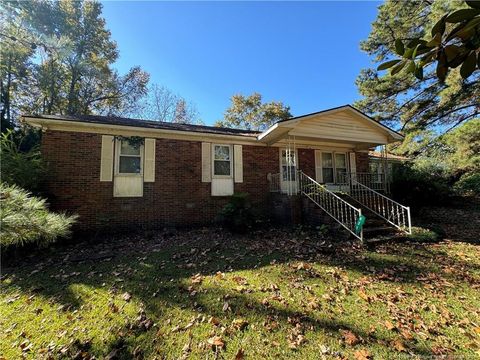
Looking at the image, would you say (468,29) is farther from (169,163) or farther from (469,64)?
(169,163)

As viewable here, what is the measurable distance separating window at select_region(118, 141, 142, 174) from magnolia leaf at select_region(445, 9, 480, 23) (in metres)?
8.92

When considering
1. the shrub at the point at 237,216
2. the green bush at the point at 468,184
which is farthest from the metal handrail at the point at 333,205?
the green bush at the point at 468,184

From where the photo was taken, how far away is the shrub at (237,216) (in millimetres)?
7875

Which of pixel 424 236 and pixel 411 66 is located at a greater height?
pixel 411 66

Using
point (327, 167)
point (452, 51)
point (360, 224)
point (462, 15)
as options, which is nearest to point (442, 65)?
point (452, 51)

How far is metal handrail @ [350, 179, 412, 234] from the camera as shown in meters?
8.03

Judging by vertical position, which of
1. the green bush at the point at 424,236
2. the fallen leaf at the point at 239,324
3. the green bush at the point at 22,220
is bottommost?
the fallen leaf at the point at 239,324

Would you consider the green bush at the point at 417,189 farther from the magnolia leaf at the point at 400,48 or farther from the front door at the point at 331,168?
the magnolia leaf at the point at 400,48

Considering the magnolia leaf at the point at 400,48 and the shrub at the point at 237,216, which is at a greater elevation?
the magnolia leaf at the point at 400,48

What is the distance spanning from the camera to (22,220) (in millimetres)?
2668

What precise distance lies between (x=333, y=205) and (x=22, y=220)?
7661mm

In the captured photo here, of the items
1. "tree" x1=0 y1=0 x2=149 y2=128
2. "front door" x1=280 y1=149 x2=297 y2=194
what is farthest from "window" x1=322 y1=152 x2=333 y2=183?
"tree" x1=0 y1=0 x2=149 y2=128

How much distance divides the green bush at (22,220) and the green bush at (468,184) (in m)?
18.9

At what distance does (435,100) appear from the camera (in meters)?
15.5
